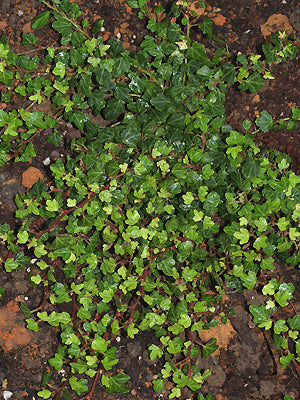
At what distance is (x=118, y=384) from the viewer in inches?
78.1

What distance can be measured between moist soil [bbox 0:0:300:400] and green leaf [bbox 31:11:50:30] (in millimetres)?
151

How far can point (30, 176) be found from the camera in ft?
7.66

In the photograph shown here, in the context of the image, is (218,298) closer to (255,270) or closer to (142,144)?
(255,270)

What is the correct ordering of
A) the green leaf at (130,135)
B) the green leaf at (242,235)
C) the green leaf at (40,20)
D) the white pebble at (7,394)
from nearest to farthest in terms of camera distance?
the green leaf at (242,235) → the green leaf at (130,135) → the green leaf at (40,20) → the white pebble at (7,394)

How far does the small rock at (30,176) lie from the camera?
2.33 metres

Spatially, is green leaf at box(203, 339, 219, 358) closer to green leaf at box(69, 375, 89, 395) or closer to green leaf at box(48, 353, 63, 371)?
green leaf at box(69, 375, 89, 395)

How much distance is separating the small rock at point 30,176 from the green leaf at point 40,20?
0.77 metres

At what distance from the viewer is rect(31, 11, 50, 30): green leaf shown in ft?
7.05

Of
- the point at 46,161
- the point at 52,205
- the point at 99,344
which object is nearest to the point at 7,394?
the point at 99,344

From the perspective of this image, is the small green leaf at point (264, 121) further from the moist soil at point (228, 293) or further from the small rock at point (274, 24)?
the small rock at point (274, 24)

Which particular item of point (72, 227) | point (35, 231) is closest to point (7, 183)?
point (35, 231)

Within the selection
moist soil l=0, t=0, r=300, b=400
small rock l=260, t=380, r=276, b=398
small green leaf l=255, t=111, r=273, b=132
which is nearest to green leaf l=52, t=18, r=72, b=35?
moist soil l=0, t=0, r=300, b=400

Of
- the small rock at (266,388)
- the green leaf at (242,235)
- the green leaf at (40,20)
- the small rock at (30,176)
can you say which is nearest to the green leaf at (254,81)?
the green leaf at (242,235)

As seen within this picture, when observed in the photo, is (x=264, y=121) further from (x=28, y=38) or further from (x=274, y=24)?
(x=28, y=38)
